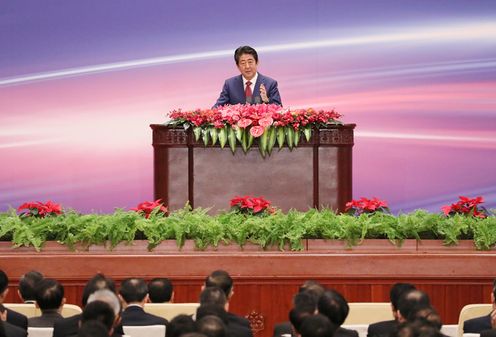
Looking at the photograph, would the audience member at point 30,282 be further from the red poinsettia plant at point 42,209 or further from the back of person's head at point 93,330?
the back of person's head at point 93,330

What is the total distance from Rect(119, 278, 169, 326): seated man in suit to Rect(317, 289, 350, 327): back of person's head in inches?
33.6

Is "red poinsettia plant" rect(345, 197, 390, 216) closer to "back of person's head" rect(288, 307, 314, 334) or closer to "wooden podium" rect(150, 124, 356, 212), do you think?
"wooden podium" rect(150, 124, 356, 212)

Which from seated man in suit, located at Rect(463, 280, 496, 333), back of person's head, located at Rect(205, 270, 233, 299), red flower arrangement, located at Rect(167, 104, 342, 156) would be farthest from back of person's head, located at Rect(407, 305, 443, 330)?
red flower arrangement, located at Rect(167, 104, 342, 156)

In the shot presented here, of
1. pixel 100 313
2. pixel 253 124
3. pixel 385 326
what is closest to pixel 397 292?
pixel 385 326

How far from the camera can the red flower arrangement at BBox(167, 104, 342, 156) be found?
22.7 ft

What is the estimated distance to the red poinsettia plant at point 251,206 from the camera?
6371 millimetres

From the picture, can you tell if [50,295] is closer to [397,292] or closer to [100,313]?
[100,313]

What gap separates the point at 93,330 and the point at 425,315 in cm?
134

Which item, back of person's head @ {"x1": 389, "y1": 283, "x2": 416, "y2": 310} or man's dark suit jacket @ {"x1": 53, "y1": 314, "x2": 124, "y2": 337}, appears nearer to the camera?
man's dark suit jacket @ {"x1": 53, "y1": 314, "x2": 124, "y2": 337}

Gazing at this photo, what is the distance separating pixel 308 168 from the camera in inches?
280

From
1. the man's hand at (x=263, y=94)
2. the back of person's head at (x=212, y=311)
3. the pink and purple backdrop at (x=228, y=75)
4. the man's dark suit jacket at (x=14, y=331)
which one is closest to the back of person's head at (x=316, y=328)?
the back of person's head at (x=212, y=311)

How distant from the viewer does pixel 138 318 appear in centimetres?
458

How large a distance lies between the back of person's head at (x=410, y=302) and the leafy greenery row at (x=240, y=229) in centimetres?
191

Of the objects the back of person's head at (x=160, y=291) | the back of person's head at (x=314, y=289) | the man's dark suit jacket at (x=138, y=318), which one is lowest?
the man's dark suit jacket at (x=138, y=318)
